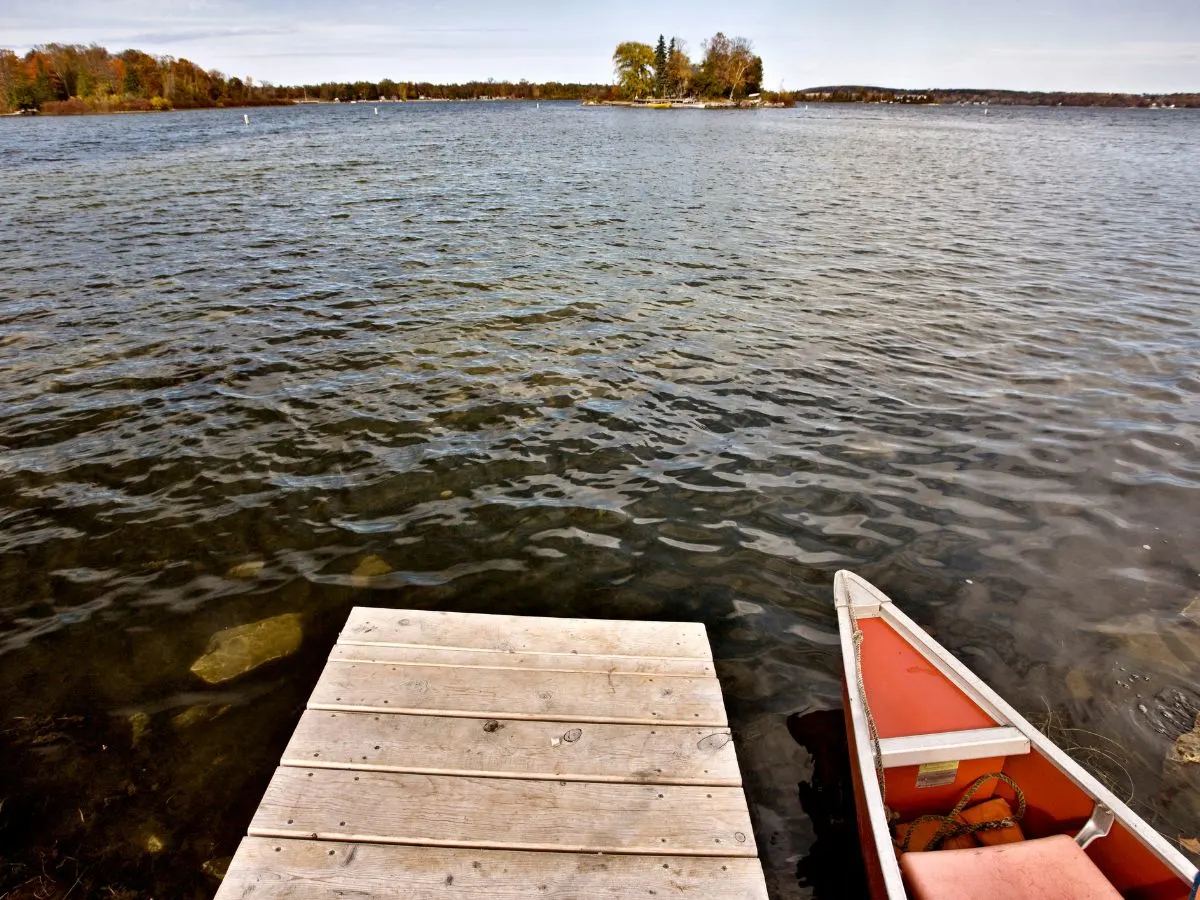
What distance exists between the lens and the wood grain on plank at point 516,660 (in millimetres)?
4910

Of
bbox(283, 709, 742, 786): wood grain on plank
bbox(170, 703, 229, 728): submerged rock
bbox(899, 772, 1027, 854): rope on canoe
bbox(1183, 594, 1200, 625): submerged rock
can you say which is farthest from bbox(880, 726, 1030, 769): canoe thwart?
bbox(170, 703, 229, 728): submerged rock

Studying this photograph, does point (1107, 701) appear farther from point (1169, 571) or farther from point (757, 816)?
point (757, 816)

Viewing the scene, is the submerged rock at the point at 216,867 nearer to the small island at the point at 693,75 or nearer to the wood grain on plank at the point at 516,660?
the wood grain on plank at the point at 516,660

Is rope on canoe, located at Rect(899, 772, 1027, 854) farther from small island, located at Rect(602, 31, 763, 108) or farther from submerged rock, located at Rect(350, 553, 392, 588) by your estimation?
small island, located at Rect(602, 31, 763, 108)

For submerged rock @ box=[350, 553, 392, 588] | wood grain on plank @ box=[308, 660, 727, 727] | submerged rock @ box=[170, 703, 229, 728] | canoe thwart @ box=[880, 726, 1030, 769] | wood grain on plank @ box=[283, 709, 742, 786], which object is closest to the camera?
wood grain on plank @ box=[283, 709, 742, 786]

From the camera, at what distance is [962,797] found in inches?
169

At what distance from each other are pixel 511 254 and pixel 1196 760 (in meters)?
19.2

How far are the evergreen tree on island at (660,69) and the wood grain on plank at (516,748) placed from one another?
206 m

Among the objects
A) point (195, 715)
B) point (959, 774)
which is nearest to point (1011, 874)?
point (959, 774)

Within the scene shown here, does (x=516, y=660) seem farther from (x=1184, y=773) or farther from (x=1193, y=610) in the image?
(x=1193, y=610)

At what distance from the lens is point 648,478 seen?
8.73 m

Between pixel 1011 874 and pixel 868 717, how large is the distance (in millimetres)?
1086

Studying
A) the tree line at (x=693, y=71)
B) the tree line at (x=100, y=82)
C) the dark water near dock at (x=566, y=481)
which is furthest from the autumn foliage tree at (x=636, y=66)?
the dark water near dock at (x=566, y=481)

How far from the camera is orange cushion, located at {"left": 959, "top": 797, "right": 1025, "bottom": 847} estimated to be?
4.12 m
